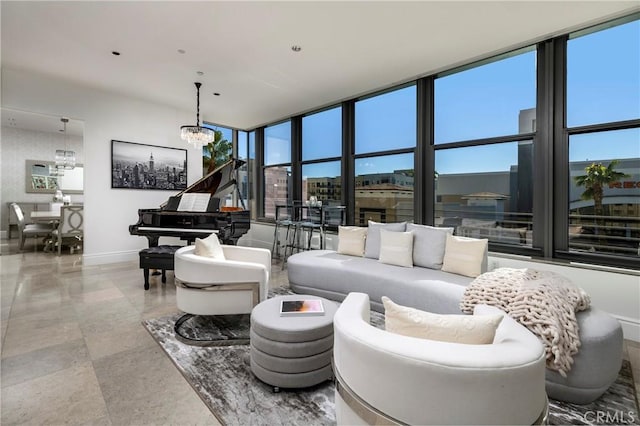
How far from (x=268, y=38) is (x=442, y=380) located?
360 cm

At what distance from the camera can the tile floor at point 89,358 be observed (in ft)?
5.68

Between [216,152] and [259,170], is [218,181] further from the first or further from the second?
[216,152]

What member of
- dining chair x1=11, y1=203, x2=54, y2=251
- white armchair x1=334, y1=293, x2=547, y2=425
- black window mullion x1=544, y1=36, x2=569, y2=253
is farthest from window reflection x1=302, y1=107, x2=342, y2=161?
dining chair x1=11, y1=203, x2=54, y2=251

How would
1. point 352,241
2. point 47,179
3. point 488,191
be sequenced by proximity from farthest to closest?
point 47,179, point 352,241, point 488,191

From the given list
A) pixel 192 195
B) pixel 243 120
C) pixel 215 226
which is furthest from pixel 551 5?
pixel 243 120

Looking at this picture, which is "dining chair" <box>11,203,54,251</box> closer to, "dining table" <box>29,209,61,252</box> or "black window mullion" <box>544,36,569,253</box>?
"dining table" <box>29,209,61,252</box>

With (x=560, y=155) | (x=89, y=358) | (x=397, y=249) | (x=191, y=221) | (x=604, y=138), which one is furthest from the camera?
(x=191, y=221)

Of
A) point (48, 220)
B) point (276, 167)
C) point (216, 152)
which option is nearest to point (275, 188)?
point (276, 167)

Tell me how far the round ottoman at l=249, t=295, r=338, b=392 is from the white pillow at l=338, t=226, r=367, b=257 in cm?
203

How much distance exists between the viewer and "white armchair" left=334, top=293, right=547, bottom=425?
3.03ft

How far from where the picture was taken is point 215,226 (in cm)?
453

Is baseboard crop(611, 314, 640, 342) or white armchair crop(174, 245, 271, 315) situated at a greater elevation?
white armchair crop(174, 245, 271, 315)

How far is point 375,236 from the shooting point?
387cm

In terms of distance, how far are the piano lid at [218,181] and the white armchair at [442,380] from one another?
438 cm
